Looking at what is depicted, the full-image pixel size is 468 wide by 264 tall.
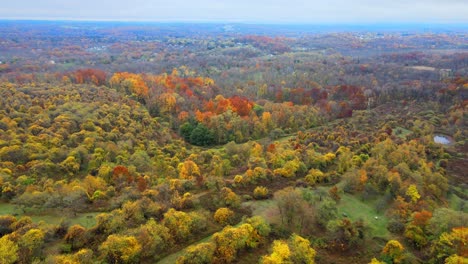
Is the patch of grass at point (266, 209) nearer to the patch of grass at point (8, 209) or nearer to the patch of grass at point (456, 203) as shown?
the patch of grass at point (456, 203)

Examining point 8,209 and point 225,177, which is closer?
point 8,209

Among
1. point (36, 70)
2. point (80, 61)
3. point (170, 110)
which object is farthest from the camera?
Result: point (80, 61)

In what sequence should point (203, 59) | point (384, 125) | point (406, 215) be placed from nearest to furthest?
point (406, 215)
point (384, 125)
point (203, 59)

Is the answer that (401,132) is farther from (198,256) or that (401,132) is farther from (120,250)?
(120,250)

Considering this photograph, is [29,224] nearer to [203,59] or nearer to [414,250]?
[414,250]

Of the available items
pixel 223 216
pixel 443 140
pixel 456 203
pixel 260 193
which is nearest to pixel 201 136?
pixel 260 193

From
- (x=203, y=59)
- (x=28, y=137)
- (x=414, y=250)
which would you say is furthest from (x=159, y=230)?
(x=203, y=59)

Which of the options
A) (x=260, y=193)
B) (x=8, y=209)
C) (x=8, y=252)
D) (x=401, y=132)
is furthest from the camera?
(x=401, y=132)
